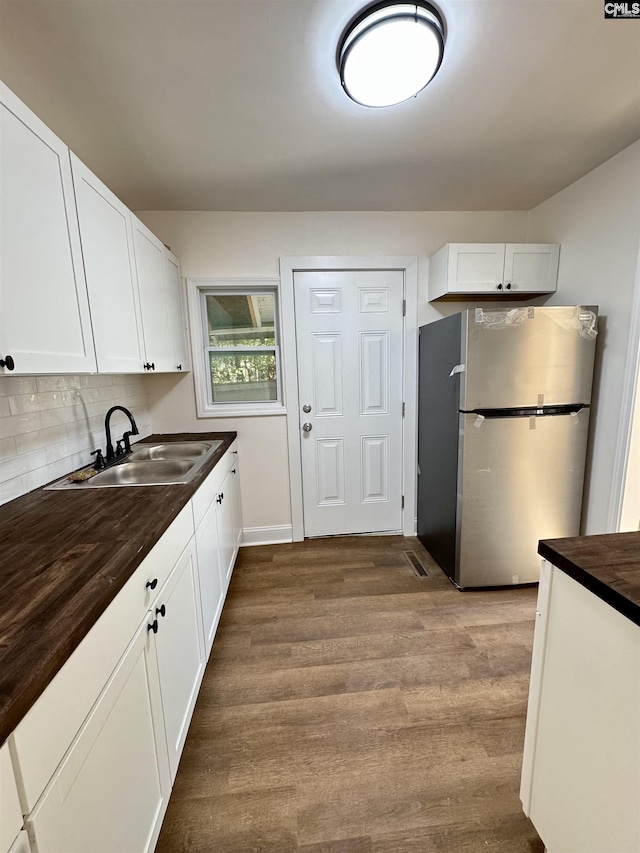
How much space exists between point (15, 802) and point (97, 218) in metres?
1.62

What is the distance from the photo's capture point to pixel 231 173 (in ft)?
6.27

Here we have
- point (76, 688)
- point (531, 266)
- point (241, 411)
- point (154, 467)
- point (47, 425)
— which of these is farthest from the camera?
point (241, 411)

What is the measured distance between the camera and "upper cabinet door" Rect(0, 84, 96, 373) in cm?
91

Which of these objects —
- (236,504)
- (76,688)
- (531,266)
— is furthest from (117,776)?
(531,266)

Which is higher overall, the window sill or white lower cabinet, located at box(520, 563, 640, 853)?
the window sill

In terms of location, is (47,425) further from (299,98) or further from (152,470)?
(299,98)

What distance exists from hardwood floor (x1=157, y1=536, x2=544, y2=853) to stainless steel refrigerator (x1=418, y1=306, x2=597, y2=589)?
0.30m

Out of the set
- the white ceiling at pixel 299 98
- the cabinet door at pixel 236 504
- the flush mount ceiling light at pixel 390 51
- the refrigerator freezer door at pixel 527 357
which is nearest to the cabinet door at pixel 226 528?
the cabinet door at pixel 236 504

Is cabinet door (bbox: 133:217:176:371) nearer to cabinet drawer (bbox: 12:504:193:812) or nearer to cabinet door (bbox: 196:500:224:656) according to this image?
cabinet door (bbox: 196:500:224:656)

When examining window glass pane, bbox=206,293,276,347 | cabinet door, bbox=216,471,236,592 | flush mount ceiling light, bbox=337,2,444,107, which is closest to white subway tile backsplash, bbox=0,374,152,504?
cabinet door, bbox=216,471,236,592

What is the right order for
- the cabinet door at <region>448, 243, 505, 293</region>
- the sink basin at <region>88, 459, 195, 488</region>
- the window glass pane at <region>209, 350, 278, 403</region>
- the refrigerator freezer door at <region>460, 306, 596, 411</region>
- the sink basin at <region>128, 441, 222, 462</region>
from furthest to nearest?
the window glass pane at <region>209, 350, 278, 403</region> < the cabinet door at <region>448, 243, 505, 293</region> < the sink basin at <region>128, 441, 222, 462</region> < the refrigerator freezer door at <region>460, 306, 596, 411</region> < the sink basin at <region>88, 459, 195, 488</region>

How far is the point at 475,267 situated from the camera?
2266mm

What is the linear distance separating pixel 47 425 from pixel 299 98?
5.56 ft

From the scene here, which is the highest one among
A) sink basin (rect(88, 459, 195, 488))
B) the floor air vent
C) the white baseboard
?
sink basin (rect(88, 459, 195, 488))
